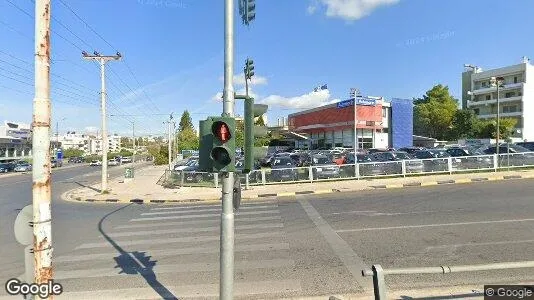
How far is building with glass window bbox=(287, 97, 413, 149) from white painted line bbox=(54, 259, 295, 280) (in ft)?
130

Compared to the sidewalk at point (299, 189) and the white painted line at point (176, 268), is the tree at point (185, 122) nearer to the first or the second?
the sidewalk at point (299, 189)

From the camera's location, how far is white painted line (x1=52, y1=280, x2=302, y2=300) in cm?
550

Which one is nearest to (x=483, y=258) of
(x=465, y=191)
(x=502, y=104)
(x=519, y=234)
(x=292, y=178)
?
(x=519, y=234)

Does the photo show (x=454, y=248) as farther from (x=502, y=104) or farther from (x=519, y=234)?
(x=502, y=104)

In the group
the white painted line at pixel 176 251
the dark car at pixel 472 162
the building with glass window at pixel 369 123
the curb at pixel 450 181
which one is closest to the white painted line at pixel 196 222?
the white painted line at pixel 176 251

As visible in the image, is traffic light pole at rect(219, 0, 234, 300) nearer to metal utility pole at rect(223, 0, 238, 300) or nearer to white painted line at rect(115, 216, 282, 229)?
metal utility pole at rect(223, 0, 238, 300)

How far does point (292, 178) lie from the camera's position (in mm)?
20766

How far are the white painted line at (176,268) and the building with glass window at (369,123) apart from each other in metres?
39.7

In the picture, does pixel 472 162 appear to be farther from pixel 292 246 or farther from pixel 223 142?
pixel 223 142

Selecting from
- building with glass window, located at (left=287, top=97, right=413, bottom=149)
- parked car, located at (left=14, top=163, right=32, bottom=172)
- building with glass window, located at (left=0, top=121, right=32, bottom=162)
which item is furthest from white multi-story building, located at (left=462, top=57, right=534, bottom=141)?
building with glass window, located at (left=0, top=121, right=32, bottom=162)

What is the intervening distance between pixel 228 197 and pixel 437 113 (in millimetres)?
68905

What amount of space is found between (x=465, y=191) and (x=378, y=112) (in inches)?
1338

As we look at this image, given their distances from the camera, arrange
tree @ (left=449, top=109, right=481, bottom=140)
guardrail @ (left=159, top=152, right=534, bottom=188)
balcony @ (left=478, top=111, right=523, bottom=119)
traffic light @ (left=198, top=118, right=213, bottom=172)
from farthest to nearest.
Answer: balcony @ (left=478, top=111, right=523, bottom=119)
tree @ (left=449, top=109, right=481, bottom=140)
guardrail @ (left=159, top=152, right=534, bottom=188)
traffic light @ (left=198, top=118, right=213, bottom=172)

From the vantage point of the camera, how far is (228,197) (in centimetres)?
407
